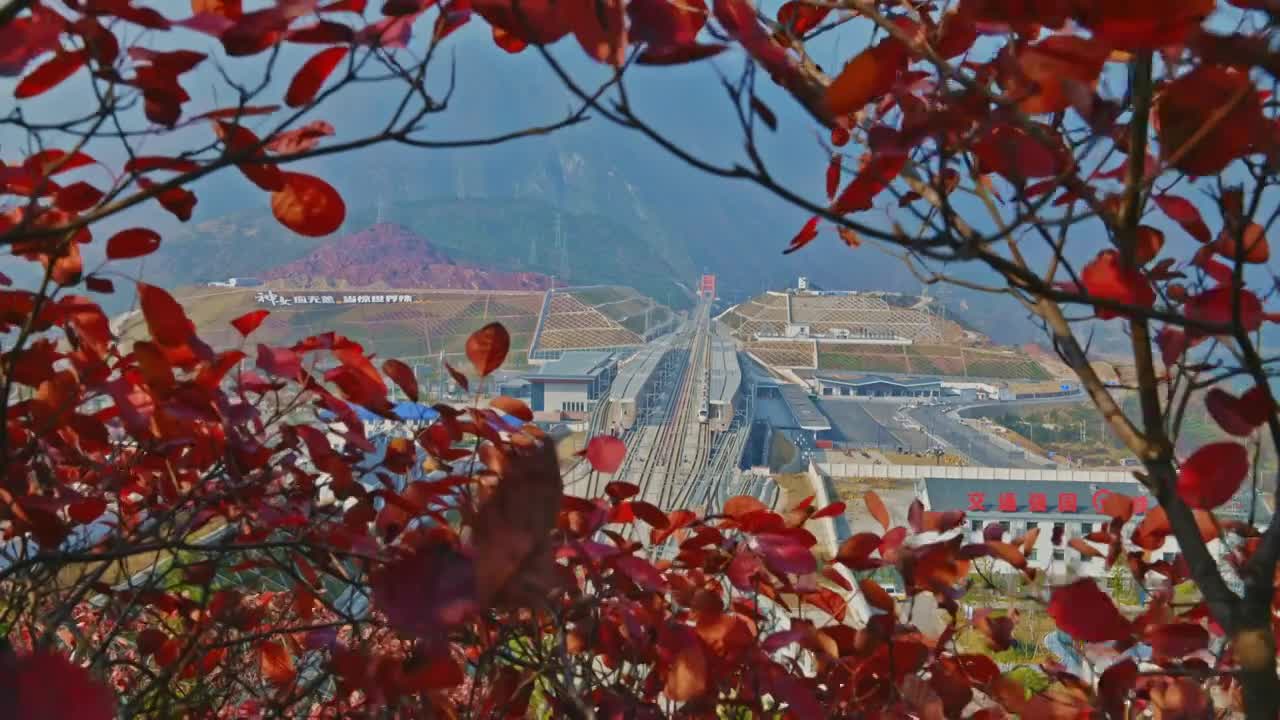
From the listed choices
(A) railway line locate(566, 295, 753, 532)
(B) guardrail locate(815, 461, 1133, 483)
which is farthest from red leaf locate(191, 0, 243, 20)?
(B) guardrail locate(815, 461, 1133, 483)

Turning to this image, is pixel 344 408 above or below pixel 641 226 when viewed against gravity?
below

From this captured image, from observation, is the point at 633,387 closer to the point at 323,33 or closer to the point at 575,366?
the point at 575,366

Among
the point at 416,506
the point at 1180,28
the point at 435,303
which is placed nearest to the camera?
the point at 1180,28

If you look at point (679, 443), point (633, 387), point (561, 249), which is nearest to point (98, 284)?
point (679, 443)

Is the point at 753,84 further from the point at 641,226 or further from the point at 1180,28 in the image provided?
the point at 641,226

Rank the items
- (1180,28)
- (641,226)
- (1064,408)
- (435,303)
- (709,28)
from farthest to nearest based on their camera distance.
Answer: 1. (641,226)
2. (435,303)
3. (1064,408)
4. (709,28)
5. (1180,28)

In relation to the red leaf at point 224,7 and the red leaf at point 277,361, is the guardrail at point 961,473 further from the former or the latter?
the red leaf at point 224,7

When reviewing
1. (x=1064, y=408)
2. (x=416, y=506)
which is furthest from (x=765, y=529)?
(x=1064, y=408)
